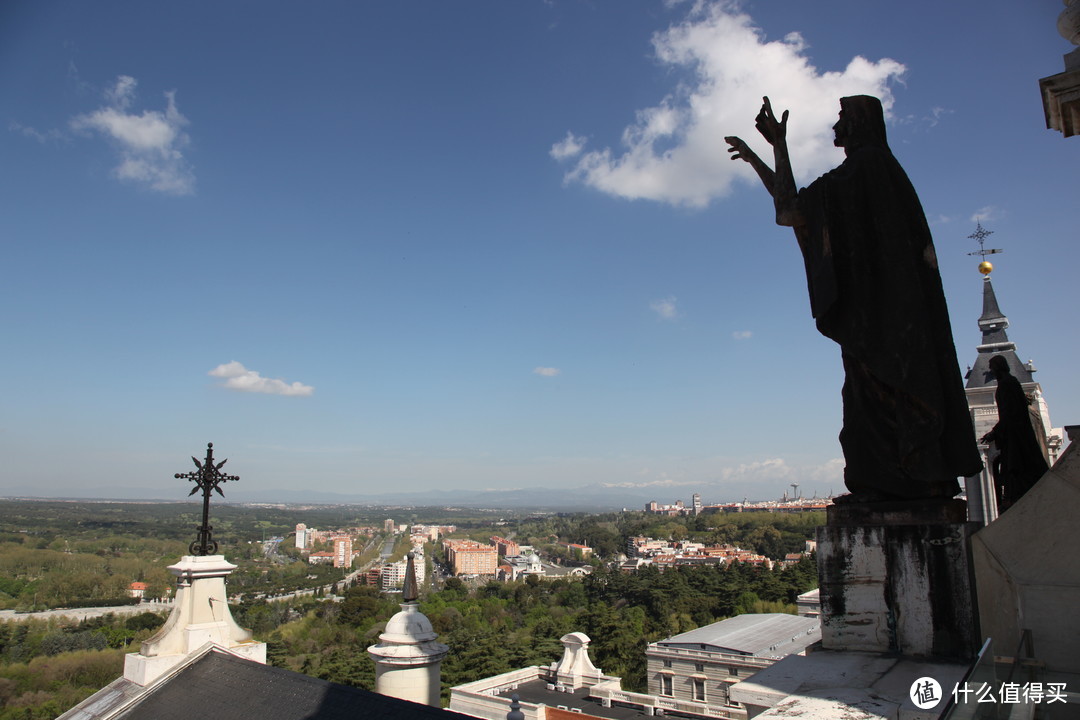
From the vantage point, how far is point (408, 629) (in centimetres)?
678

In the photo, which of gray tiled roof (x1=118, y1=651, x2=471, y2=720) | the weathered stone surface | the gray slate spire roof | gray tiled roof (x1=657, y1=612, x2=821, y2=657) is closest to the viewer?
the weathered stone surface

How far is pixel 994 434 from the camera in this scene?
4.04 m

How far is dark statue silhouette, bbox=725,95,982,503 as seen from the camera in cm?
320

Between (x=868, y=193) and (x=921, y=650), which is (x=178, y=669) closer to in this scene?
(x=921, y=650)

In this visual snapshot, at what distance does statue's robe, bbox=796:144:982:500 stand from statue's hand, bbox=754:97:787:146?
0.35m

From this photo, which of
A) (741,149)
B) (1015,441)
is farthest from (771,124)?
(1015,441)

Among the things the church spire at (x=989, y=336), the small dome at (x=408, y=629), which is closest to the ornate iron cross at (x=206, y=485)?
the small dome at (x=408, y=629)

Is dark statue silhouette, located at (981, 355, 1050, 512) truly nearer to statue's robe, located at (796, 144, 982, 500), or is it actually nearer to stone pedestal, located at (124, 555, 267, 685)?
statue's robe, located at (796, 144, 982, 500)

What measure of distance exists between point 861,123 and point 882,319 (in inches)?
50.9

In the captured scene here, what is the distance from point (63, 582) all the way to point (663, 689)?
84046mm

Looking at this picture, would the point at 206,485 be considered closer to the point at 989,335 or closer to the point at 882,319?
the point at 882,319

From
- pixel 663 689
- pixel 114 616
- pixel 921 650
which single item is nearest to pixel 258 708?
pixel 921 650

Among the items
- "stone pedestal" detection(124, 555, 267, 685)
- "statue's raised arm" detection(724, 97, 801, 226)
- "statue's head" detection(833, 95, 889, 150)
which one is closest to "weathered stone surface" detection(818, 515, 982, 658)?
"statue's raised arm" detection(724, 97, 801, 226)

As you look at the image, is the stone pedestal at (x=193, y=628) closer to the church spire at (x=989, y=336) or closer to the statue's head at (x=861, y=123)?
the statue's head at (x=861, y=123)
